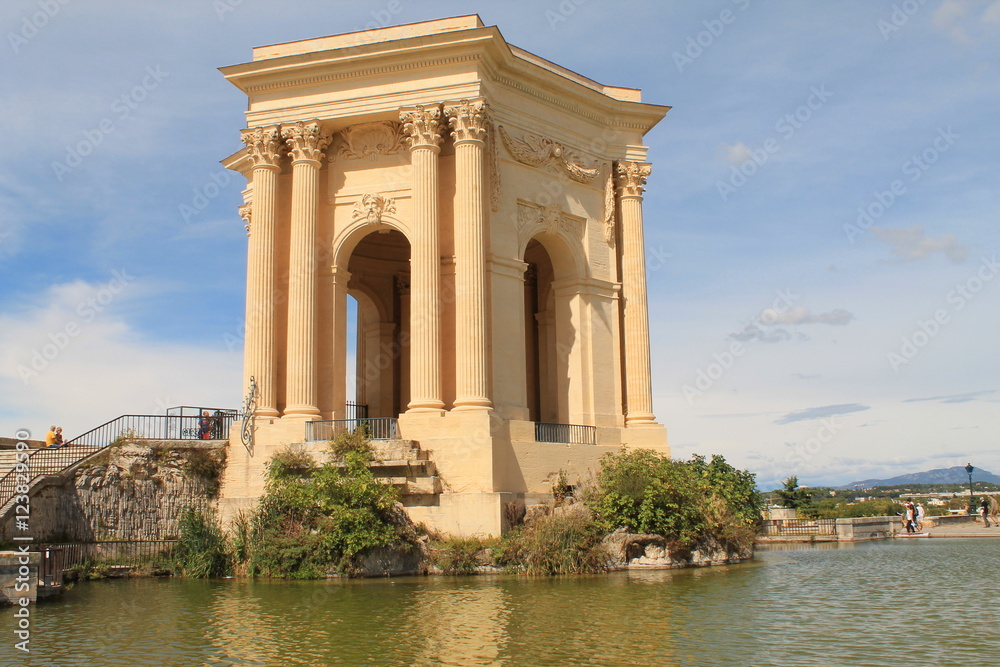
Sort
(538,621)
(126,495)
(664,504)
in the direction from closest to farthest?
(538,621), (664,504), (126,495)

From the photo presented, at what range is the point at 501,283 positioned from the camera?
28.4m

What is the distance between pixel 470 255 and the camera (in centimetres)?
2634

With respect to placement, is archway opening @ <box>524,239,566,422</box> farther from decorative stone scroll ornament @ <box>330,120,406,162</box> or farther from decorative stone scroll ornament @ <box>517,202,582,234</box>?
decorative stone scroll ornament @ <box>330,120,406,162</box>

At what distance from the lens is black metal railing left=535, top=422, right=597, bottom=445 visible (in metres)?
28.3

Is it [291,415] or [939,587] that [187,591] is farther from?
[939,587]

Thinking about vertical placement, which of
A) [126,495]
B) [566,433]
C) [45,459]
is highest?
[566,433]

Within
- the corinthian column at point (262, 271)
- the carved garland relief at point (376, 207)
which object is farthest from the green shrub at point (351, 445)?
the carved garland relief at point (376, 207)

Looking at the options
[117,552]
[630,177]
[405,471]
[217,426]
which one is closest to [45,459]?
[117,552]

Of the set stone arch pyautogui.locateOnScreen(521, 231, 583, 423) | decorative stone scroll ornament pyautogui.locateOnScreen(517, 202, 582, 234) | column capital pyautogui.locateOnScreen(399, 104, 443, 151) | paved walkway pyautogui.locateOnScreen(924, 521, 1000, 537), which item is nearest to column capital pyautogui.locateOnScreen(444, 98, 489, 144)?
column capital pyautogui.locateOnScreen(399, 104, 443, 151)

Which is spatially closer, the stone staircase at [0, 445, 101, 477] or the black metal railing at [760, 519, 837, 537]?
the stone staircase at [0, 445, 101, 477]

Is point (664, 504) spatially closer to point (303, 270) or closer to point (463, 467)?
point (463, 467)

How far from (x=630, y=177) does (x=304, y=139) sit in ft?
35.2

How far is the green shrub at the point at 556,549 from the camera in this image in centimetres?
2220

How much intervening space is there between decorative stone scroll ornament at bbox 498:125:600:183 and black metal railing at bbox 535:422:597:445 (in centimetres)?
790
